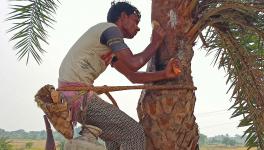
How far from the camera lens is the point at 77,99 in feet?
11.1

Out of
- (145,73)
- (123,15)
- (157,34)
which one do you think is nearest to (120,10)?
(123,15)

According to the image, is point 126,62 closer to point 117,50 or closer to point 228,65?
point 117,50

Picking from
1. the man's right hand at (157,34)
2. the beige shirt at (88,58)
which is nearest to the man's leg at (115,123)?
the beige shirt at (88,58)

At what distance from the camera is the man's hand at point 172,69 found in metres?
3.76

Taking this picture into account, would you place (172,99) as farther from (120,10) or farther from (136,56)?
(120,10)

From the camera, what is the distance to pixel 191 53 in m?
4.09

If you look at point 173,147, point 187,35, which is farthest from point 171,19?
point 173,147

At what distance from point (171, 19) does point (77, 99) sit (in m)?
1.09

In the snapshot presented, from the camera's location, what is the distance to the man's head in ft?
12.2

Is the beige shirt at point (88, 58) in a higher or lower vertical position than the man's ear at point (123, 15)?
lower

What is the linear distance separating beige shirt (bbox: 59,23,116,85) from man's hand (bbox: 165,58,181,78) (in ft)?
1.57

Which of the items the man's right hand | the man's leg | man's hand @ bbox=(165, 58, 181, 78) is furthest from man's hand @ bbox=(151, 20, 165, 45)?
the man's leg

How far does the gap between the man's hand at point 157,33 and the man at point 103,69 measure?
0.25 metres

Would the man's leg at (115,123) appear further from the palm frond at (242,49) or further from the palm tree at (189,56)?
the palm frond at (242,49)
